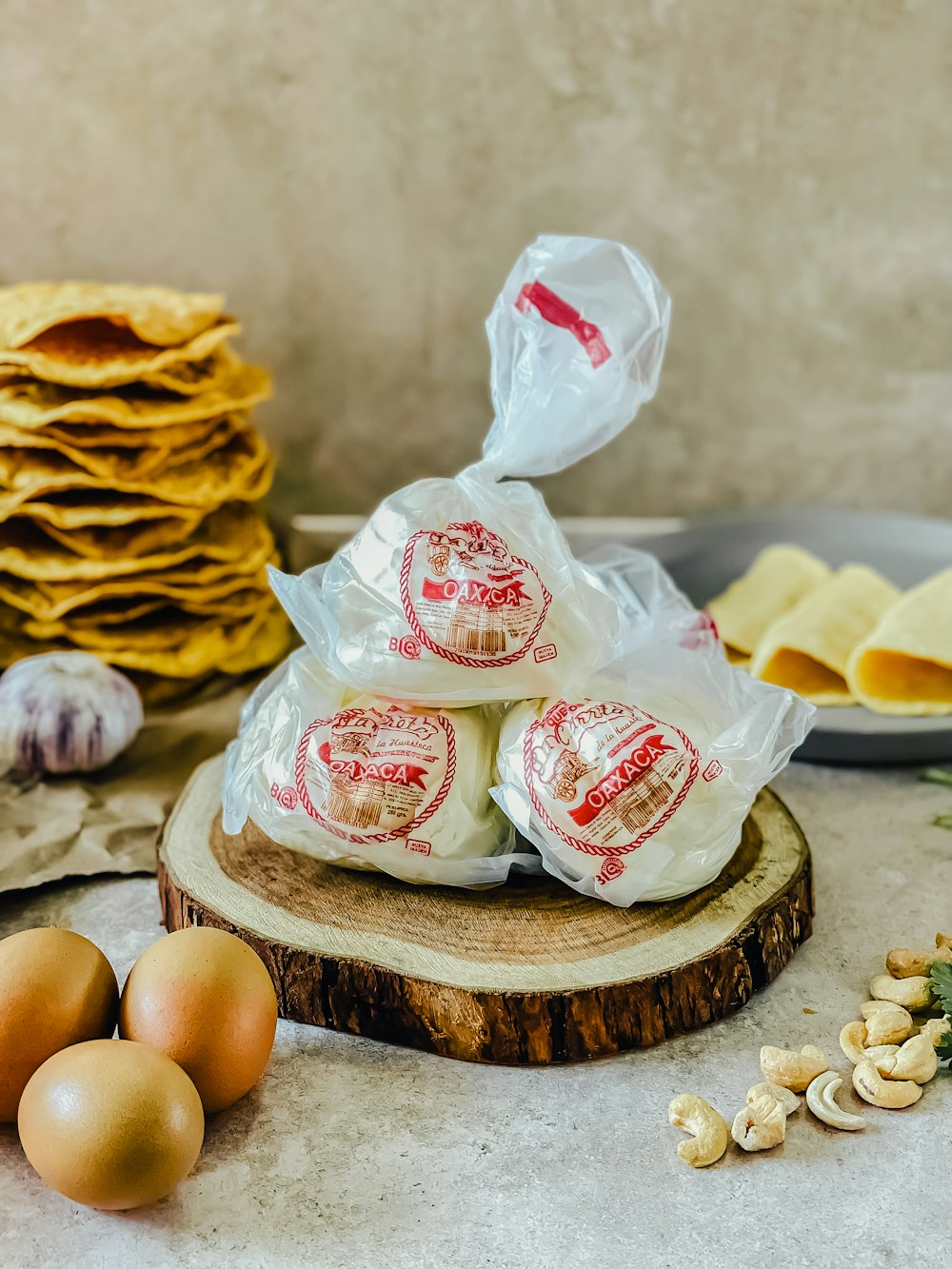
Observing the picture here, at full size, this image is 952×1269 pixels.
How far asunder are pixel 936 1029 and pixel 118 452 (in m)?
0.98

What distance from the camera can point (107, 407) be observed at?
4.11 feet

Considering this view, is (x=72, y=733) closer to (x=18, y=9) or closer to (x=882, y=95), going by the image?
(x=18, y=9)

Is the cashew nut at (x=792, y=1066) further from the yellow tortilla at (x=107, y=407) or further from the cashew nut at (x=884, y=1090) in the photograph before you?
the yellow tortilla at (x=107, y=407)

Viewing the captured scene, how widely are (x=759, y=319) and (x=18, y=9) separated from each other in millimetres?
1050

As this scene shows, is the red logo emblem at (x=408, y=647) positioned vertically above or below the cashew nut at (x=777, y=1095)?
above

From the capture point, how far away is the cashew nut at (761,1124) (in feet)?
2.32

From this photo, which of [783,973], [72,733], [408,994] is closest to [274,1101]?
[408,994]

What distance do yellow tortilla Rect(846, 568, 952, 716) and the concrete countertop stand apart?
386mm

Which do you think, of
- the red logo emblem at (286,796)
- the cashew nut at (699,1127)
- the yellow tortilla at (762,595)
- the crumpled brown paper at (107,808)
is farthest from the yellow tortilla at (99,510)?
the cashew nut at (699,1127)

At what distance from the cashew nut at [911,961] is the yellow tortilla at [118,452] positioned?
2.89 ft

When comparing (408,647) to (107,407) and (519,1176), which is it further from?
(107,407)

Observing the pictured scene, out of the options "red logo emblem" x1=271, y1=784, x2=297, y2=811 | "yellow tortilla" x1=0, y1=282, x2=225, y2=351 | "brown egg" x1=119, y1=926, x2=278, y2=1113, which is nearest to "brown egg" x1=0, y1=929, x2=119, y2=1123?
"brown egg" x1=119, y1=926, x2=278, y2=1113

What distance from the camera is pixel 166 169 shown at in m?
1.60

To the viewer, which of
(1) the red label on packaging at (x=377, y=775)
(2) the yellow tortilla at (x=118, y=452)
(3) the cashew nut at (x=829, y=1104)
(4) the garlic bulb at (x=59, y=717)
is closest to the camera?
(3) the cashew nut at (x=829, y=1104)
